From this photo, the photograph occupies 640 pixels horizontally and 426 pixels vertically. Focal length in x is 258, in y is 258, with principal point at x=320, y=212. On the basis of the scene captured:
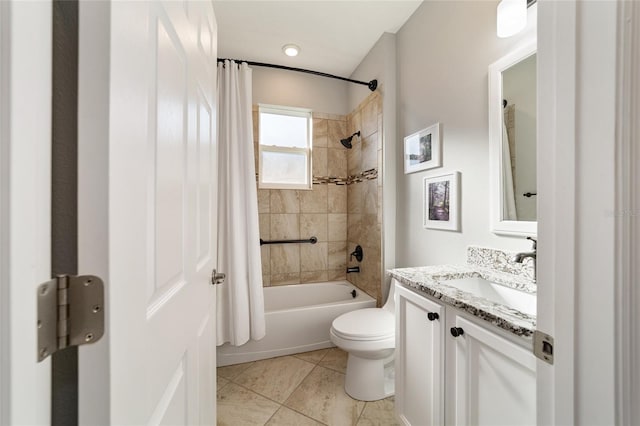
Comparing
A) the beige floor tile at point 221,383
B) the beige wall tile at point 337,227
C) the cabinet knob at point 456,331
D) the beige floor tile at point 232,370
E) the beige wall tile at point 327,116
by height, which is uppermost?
the beige wall tile at point 327,116

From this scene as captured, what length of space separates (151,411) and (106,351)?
253 mm

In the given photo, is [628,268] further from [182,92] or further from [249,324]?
[249,324]

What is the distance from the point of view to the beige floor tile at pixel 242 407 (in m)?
1.50

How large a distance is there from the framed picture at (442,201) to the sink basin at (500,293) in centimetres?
37

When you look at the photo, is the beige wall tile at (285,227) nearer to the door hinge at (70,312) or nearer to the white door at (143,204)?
the white door at (143,204)

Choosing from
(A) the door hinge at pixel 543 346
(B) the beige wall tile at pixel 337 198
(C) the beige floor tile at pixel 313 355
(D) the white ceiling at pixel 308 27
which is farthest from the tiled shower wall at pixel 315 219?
(A) the door hinge at pixel 543 346

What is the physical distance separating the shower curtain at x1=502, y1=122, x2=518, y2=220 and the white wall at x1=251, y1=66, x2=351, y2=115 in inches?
77.6

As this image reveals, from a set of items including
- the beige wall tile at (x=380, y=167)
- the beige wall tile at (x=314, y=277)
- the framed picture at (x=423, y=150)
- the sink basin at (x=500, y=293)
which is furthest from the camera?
the beige wall tile at (x=314, y=277)

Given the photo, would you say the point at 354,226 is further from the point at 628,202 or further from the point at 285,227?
the point at 628,202

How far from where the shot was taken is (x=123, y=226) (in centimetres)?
38

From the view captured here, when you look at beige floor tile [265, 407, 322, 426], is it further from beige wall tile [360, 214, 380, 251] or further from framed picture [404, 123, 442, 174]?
framed picture [404, 123, 442, 174]

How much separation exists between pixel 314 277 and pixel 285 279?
1.07 feet

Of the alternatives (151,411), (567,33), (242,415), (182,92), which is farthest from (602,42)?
(242,415)

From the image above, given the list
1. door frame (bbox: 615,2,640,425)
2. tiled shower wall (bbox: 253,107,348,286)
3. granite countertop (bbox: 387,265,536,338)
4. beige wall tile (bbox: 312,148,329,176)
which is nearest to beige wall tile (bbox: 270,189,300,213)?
tiled shower wall (bbox: 253,107,348,286)
